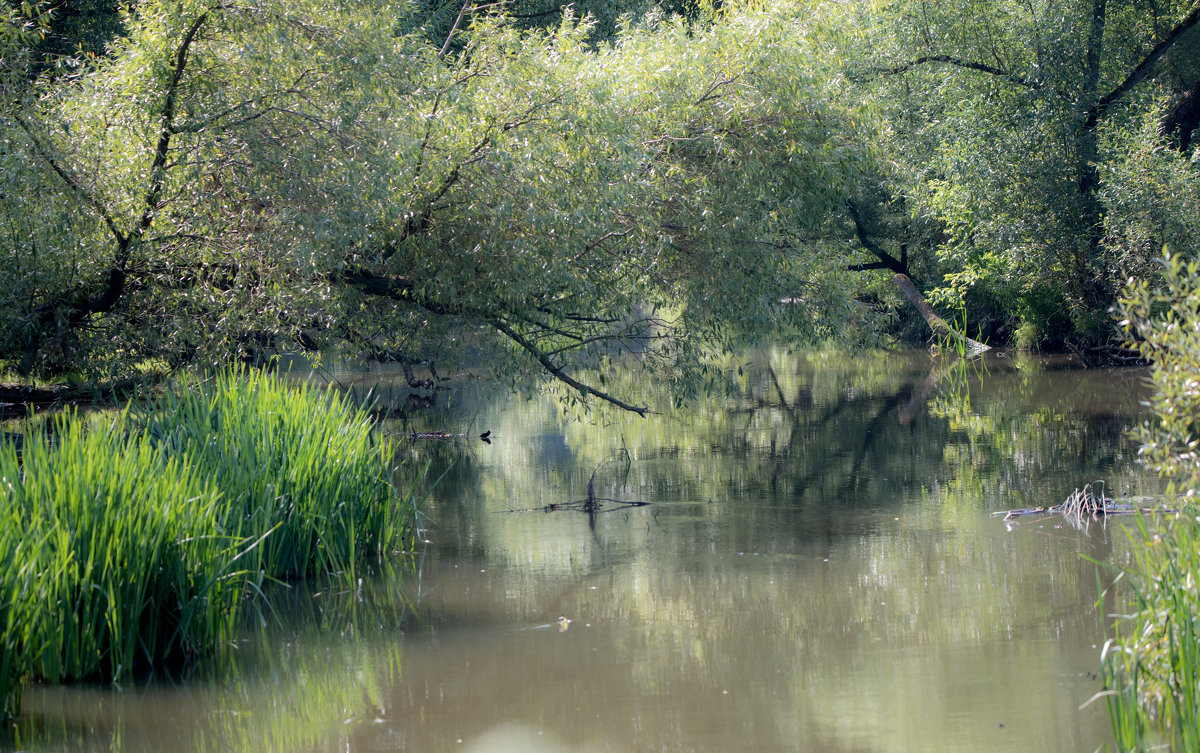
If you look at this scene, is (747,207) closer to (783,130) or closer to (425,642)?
(783,130)

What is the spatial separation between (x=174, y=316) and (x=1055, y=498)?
8.31m

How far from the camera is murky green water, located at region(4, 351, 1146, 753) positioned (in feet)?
16.8

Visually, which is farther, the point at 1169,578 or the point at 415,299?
the point at 415,299

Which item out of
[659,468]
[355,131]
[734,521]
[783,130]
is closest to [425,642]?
[734,521]

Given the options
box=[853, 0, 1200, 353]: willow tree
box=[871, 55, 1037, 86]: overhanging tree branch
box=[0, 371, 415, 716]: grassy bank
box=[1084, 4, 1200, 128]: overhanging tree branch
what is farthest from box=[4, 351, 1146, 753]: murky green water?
box=[871, 55, 1037, 86]: overhanging tree branch

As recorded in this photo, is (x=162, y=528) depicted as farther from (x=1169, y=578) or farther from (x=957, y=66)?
(x=957, y=66)

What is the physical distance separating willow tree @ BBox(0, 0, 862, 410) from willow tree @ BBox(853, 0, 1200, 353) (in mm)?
7476

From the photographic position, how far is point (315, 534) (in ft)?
25.6

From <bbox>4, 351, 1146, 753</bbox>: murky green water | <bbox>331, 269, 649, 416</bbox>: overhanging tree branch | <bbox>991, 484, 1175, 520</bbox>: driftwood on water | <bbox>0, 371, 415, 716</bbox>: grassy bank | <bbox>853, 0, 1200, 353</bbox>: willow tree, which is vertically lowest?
<bbox>4, 351, 1146, 753</bbox>: murky green water

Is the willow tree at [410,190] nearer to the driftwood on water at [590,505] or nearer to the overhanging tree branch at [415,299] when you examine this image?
the overhanging tree branch at [415,299]

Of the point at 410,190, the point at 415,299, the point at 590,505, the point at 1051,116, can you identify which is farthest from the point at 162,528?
the point at 1051,116

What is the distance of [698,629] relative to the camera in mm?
6590

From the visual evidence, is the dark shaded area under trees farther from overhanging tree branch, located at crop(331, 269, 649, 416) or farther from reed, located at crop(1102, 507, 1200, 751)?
reed, located at crop(1102, 507, 1200, 751)

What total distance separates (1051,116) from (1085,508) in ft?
41.9
